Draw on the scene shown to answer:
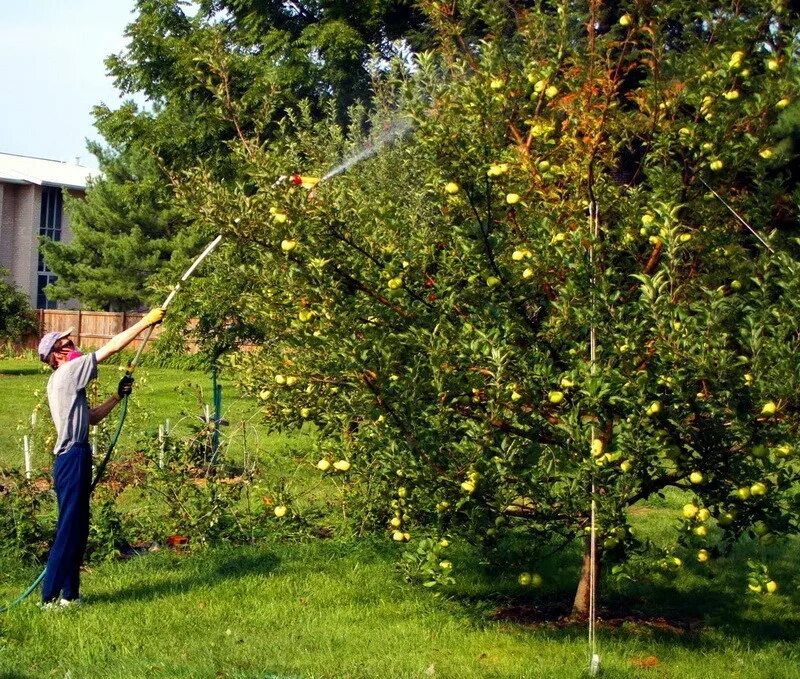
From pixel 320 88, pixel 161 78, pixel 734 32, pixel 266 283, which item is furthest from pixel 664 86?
pixel 161 78

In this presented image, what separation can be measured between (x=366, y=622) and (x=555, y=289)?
2484 mm

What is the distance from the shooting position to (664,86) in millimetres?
6625

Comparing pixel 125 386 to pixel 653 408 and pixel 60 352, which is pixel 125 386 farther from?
pixel 653 408

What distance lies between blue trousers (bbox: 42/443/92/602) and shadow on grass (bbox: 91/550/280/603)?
0.34 metres

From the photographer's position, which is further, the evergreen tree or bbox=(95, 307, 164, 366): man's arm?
the evergreen tree

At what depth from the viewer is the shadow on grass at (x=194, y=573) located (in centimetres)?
781

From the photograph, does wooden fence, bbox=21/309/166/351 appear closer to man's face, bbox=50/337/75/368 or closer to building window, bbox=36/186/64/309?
building window, bbox=36/186/64/309

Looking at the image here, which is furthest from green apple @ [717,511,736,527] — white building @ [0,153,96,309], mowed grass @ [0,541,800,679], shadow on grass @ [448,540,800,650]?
white building @ [0,153,96,309]

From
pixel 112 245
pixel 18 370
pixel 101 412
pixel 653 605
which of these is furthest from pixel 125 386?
pixel 112 245

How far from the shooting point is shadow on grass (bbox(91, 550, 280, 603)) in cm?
781

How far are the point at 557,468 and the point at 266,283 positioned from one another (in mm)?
1965

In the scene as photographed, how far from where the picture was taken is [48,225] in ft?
185

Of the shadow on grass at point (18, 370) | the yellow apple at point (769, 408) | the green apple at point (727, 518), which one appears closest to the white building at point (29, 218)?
the shadow on grass at point (18, 370)

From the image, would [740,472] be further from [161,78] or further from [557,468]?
[161,78]
